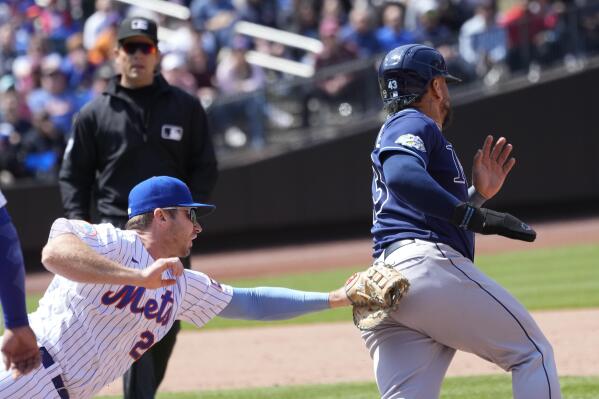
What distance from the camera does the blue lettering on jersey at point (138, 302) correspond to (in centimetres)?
391

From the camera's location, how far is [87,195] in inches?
252

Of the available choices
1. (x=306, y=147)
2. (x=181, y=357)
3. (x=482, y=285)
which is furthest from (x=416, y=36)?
(x=482, y=285)

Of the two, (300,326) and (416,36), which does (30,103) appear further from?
(300,326)

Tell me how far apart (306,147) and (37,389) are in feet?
42.2

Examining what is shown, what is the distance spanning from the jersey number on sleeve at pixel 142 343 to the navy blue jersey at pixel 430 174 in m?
0.99

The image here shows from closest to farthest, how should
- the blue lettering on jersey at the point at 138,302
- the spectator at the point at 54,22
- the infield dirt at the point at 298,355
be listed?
the blue lettering on jersey at the point at 138,302 < the infield dirt at the point at 298,355 < the spectator at the point at 54,22

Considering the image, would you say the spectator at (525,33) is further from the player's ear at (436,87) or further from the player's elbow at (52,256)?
the player's elbow at (52,256)

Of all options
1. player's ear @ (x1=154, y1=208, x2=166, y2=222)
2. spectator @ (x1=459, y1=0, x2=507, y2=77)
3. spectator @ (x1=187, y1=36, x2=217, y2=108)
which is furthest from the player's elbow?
spectator @ (x1=459, y1=0, x2=507, y2=77)

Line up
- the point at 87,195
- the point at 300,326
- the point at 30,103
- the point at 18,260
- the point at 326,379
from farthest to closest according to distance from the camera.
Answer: the point at 30,103
the point at 300,326
the point at 326,379
the point at 87,195
the point at 18,260

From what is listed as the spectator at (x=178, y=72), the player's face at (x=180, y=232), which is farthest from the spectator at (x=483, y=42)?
the player's face at (x=180, y=232)

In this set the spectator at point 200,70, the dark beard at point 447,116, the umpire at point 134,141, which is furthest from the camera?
the spectator at point 200,70

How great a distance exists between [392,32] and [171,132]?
1076 centimetres

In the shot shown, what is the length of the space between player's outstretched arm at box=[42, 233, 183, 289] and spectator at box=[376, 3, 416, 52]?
13.1m

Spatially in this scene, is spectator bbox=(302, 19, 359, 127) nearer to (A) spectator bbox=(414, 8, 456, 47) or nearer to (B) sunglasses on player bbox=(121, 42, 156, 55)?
(A) spectator bbox=(414, 8, 456, 47)
